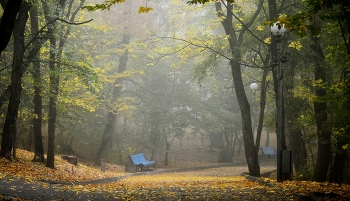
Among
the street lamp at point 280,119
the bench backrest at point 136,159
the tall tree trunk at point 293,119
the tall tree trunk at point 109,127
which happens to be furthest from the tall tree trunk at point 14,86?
the tall tree trunk at point 109,127

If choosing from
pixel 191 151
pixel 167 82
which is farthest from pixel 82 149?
pixel 191 151

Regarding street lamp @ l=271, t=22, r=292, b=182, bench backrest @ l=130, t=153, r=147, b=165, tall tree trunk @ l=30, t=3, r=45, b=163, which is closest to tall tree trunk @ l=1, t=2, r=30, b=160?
tall tree trunk @ l=30, t=3, r=45, b=163

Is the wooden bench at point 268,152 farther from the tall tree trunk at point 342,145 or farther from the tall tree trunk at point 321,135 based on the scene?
the tall tree trunk at point 342,145

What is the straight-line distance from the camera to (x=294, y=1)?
47.9 feet

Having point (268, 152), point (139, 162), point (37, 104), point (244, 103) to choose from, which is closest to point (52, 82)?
point (37, 104)

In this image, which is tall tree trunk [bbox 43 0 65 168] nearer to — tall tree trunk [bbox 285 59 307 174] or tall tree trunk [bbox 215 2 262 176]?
tall tree trunk [bbox 215 2 262 176]

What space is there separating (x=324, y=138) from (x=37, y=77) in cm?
1114

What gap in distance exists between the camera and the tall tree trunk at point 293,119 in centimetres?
1565

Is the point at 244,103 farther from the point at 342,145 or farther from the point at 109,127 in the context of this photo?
the point at 109,127

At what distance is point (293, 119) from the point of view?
50.4 ft

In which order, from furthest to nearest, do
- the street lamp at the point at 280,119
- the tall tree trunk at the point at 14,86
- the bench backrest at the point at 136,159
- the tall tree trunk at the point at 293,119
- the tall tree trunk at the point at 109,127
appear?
the tall tree trunk at the point at 109,127 → the bench backrest at the point at 136,159 → the tall tree trunk at the point at 293,119 → the tall tree trunk at the point at 14,86 → the street lamp at the point at 280,119

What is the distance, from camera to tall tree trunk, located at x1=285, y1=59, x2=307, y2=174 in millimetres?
15648

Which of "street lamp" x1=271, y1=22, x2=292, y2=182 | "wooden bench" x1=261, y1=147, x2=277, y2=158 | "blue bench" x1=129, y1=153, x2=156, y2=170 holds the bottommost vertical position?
"blue bench" x1=129, y1=153, x2=156, y2=170

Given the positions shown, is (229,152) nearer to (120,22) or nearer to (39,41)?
(120,22)
